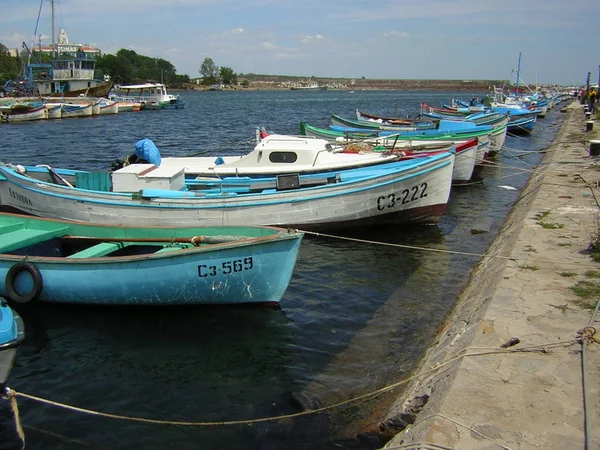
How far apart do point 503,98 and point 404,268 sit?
51.8 m

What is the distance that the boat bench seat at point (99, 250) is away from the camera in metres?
9.34

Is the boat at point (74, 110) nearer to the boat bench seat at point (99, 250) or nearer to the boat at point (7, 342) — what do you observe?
the boat bench seat at point (99, 250)

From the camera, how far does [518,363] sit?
Answer: 5.65m

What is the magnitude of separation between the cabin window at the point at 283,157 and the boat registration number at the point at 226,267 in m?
7.42

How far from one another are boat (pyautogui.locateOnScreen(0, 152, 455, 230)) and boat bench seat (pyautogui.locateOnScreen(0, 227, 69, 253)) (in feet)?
7.39

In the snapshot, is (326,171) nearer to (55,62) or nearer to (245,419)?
(245,419)

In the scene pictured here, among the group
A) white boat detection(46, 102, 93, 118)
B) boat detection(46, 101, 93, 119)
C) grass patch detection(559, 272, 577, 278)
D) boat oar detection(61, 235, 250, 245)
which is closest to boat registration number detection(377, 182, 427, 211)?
boat oar detection(61, 235, 250, 245)

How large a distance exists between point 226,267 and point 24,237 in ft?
13.5

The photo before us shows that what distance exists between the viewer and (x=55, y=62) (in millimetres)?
70125

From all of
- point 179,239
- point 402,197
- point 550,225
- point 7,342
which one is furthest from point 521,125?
point 7,342

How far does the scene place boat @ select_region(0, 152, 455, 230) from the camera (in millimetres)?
12422

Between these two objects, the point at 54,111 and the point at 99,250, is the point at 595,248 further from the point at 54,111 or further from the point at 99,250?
the point at 54,111

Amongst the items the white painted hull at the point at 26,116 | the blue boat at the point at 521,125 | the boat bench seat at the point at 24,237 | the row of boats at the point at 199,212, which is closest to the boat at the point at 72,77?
the white painted hull at the point at 26,116

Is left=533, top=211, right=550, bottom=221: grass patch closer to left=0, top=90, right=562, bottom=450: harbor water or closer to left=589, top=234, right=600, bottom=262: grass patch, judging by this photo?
left=0, top=90, right=562, bottom=450: harbor water
